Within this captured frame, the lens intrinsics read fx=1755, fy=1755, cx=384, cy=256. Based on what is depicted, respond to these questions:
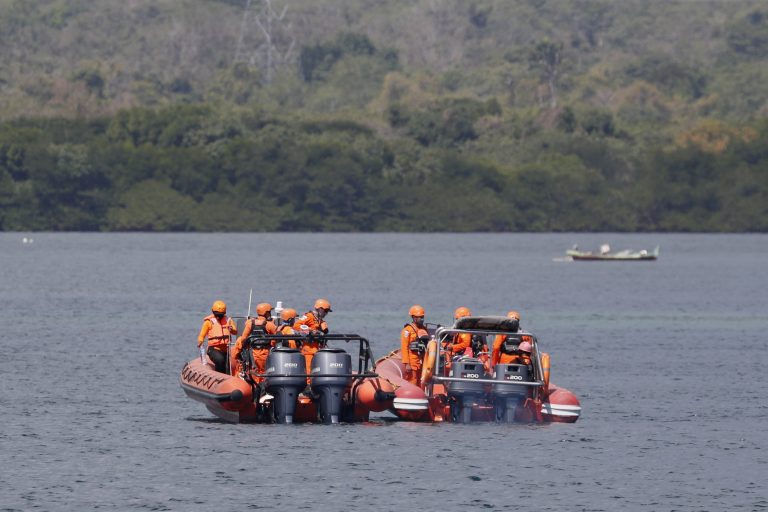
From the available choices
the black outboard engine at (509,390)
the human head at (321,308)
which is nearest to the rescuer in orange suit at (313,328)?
the human head at (321,308)

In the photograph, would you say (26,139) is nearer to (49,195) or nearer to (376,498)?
(49,195)

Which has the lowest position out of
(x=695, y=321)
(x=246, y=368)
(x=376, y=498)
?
(x=376, y=498)

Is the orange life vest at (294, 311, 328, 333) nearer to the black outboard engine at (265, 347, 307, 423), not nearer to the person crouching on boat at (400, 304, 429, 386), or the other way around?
the black outboard engine at (265, 347, 307, 423)

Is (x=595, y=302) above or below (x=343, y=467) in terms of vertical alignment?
above

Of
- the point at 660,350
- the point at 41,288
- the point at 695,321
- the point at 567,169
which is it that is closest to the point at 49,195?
the point at 567,169

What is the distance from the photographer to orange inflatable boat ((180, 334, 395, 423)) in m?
36.7

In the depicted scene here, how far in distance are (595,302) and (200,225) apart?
103 m

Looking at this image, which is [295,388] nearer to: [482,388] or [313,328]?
[313,328]

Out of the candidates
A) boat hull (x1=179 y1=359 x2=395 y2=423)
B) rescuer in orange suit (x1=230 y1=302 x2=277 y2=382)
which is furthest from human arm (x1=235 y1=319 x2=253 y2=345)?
boat hull (x1=179 y1=359 x2=395 y2=423)

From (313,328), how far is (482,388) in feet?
13.1

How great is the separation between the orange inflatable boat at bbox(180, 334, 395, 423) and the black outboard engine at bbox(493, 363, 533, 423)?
2.31 m

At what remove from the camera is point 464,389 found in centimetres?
3784

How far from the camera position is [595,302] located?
9412 centimetres

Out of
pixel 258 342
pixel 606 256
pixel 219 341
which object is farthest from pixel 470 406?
pixel 606 256
